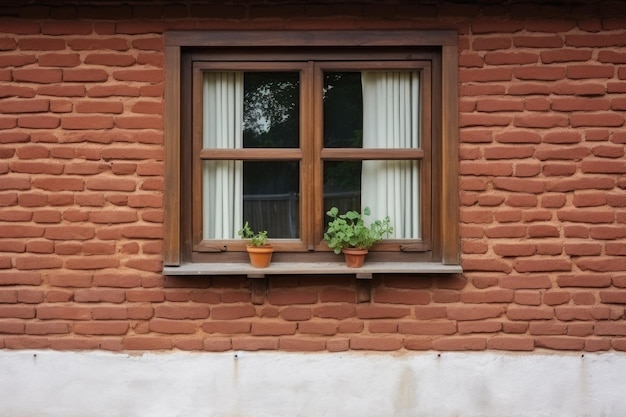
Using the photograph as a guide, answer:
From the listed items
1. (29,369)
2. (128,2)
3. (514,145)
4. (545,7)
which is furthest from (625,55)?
(29,369)

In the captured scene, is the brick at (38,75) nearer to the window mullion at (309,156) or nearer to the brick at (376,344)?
the window mullion at (309,156)

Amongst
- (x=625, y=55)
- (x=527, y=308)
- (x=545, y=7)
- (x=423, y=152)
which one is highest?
(x=545, y=7)

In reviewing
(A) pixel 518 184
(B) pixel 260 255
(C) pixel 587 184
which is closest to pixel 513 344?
(A) pixel 518 184

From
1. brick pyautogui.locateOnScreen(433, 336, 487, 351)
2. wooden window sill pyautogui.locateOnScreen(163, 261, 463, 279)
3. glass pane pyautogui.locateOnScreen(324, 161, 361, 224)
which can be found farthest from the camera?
glass pane pyautogui.locateOnScreen(324, 161, 361, 224)

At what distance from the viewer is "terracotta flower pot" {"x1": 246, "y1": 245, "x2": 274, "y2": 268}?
339 cm

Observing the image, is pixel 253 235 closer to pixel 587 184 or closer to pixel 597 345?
pixel 587 184

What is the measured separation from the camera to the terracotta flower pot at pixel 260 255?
3.39 metres

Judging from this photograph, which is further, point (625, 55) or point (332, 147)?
point (332, 147)

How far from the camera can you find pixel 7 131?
3.45 meters

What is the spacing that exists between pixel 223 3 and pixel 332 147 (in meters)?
1.19

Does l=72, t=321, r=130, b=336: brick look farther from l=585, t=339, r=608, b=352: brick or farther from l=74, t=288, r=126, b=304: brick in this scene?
l=585, t=339, r=608, b=352: brick

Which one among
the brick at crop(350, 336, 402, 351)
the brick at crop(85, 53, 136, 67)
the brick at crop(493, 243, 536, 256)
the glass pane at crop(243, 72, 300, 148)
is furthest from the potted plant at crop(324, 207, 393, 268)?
the brick at crop(85, 53, 136, 67)

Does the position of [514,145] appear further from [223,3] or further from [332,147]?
[223,3]

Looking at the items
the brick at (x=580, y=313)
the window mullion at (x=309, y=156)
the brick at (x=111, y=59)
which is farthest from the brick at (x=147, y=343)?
the brick at (x=580, y=313)
